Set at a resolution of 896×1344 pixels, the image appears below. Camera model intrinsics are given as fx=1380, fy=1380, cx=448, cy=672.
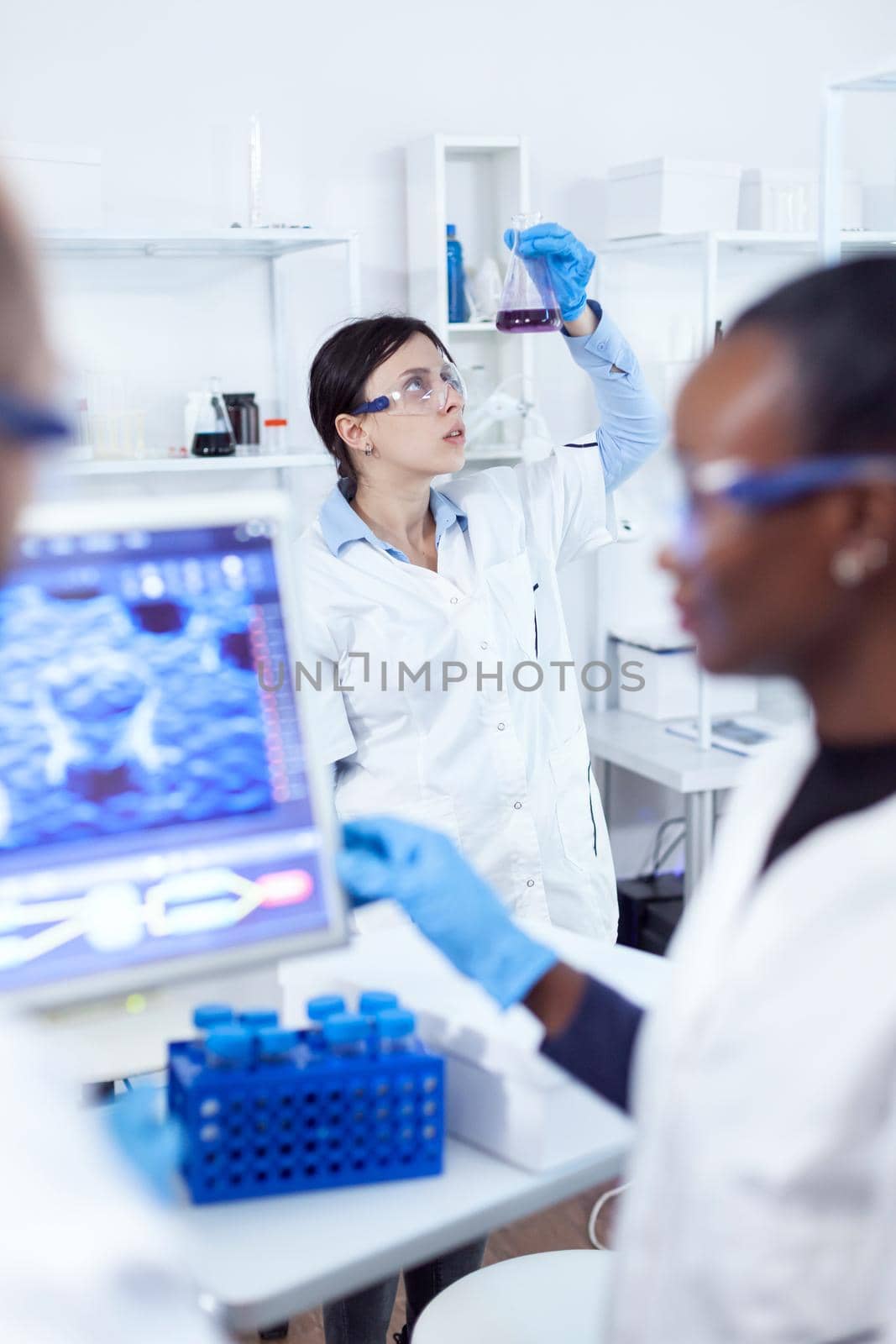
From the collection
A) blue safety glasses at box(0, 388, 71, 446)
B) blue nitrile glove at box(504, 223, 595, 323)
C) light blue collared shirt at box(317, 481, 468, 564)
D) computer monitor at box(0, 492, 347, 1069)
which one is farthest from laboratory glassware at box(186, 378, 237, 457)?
blue safety glasses at box(0, 388, 71, 446)

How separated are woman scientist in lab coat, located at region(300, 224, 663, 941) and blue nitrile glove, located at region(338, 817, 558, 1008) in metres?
0.97

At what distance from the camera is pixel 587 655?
3.73 meters

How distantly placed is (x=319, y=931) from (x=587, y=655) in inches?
109

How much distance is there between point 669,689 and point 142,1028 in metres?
2.41

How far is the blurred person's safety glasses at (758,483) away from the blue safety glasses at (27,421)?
0.38 metres

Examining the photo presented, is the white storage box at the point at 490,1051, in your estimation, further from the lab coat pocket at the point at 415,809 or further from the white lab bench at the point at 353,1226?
the lab coat pocket at the point at 415,809

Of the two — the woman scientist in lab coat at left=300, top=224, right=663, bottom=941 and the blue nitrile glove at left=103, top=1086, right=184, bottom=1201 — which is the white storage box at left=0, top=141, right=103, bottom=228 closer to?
the woman scientist in lab coat at left=300, top=224, right=663, bottom=941

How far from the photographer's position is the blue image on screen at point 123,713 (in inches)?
37.2

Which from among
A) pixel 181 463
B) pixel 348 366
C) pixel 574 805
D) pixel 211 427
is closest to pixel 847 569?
pixel 574 805

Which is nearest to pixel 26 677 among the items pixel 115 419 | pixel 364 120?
pixel 115 419

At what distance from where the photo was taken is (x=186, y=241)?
9.36 feet

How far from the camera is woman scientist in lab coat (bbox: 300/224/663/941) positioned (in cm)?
214

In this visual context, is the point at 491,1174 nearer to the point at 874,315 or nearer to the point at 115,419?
the point at 874,315

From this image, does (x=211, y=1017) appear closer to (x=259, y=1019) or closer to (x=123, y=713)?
(x=259, y=1019)
